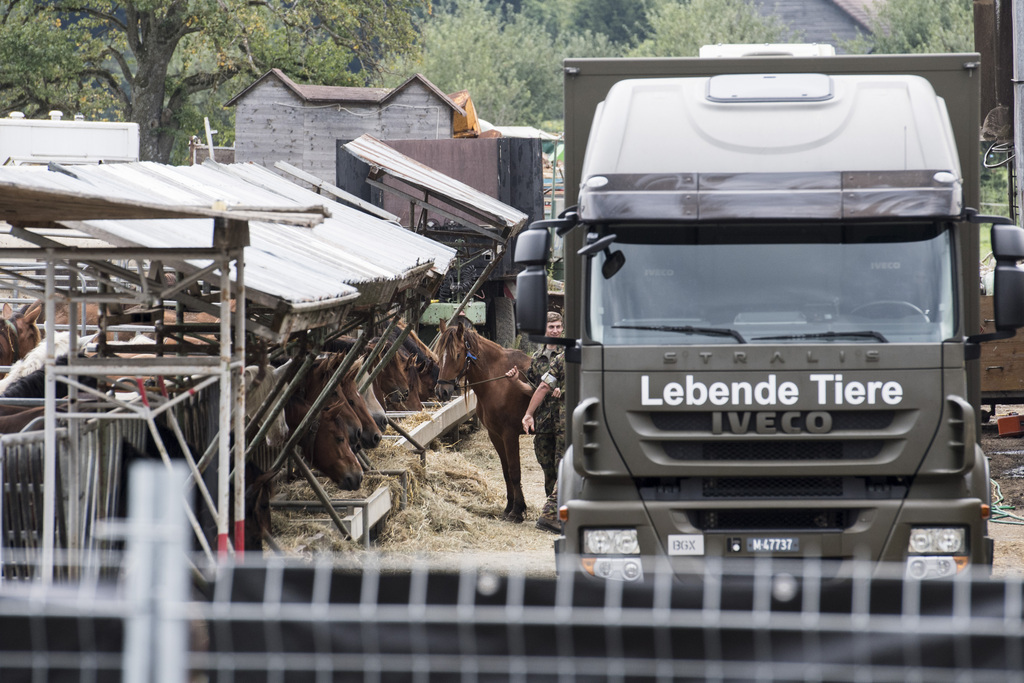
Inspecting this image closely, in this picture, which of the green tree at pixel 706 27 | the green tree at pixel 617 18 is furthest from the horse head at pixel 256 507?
the green tree at pixel 617 18

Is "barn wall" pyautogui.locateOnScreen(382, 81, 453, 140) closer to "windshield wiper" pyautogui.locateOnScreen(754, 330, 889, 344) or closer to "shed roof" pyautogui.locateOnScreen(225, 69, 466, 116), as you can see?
"shed roof" pyautogui.locateOnScreen(225, 69, 466, 116)

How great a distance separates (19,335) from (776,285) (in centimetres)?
1077

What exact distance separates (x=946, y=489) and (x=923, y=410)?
47 centimetres

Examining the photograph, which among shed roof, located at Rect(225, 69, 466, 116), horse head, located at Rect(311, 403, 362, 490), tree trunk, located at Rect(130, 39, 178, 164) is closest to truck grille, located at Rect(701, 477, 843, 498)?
horse head, located at Rect(311, 403, 362, 490)

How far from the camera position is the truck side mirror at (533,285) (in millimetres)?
6391

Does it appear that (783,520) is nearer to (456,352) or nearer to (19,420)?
(19,420)

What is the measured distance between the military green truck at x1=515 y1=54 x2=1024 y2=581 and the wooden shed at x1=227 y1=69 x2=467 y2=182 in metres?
20.6

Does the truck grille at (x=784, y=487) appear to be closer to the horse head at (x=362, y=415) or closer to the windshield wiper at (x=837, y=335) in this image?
the windshield wiper at (x=837, y=335)

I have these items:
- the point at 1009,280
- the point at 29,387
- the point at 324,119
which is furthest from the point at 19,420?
the point at 324,119

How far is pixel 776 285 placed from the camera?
607 cm

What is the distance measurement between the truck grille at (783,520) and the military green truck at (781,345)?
1 cm

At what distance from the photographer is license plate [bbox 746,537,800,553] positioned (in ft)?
19.5

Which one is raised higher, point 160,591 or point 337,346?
point 337,346

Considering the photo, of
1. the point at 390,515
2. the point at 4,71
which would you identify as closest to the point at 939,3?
the point at 4,71
